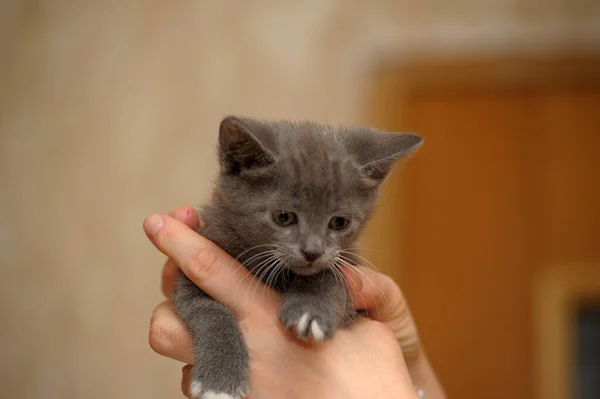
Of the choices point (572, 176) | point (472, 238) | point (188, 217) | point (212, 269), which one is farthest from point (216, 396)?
point (572, 176)

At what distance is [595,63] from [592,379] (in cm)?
154

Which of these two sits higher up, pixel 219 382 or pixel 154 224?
pixel 154 224

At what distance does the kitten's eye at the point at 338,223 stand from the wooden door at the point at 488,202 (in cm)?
141

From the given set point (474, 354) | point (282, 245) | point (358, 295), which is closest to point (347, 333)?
point (358, 295)

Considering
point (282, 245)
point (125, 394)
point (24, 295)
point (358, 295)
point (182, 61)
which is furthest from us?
point (182, 61)

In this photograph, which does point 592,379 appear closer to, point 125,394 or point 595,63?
point 595,63

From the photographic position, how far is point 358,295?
1.57 metres

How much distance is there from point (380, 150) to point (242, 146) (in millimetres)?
371

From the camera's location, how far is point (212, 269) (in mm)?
1419

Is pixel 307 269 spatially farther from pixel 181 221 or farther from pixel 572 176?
pixel 572 176

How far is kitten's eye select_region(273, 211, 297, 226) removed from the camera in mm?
1474

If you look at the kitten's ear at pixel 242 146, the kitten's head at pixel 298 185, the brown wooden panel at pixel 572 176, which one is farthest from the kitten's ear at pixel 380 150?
the brown wooden panel at pixel 572 176

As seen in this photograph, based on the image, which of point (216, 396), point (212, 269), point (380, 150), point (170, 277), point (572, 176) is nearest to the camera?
point (216, 396)

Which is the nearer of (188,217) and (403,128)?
(188,217)
